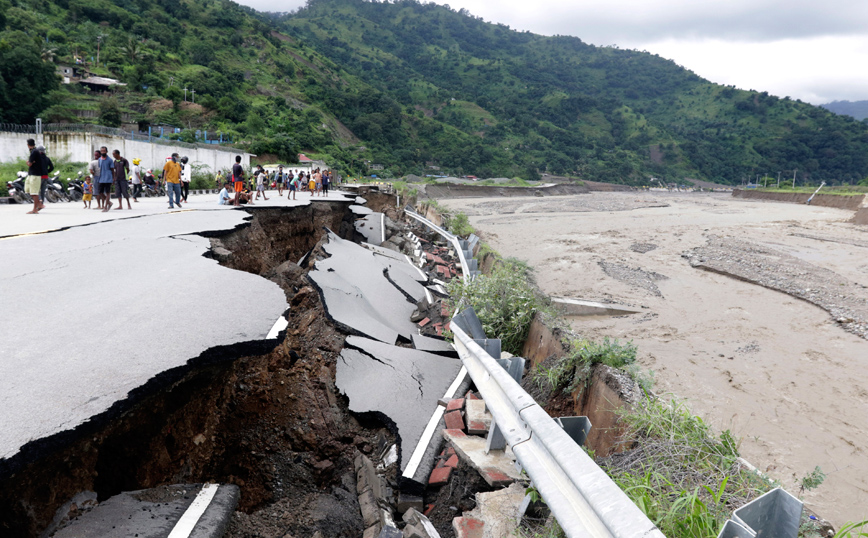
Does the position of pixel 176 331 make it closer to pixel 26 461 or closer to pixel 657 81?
pixel 26 461

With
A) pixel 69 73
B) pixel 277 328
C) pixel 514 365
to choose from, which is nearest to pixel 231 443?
pixel 277 328

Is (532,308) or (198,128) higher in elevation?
(198,128)

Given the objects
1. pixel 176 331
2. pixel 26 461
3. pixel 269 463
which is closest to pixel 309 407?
pixel 269 463

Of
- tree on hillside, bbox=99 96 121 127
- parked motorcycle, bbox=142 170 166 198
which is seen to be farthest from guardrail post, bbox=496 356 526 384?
tree on hillside, bbox=99 96 121 127

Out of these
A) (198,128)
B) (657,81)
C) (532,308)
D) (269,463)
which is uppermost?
(657,81)

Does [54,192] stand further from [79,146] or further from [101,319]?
[79,146]

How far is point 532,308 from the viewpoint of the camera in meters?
5.36

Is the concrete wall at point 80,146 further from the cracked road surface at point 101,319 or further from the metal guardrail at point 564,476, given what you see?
the metal guardrail at point 564,476

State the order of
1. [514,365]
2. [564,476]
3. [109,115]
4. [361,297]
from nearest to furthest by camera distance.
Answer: [564,476] → [514,365] → [361,297] → [109,115]

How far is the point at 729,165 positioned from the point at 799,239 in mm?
124716

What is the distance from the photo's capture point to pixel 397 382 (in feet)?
14.2

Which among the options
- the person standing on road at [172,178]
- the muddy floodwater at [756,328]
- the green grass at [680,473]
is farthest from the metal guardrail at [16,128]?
the green grass at [680,473]

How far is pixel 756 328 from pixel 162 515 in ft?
33.1

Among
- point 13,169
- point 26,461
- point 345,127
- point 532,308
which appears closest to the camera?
point 26,461
